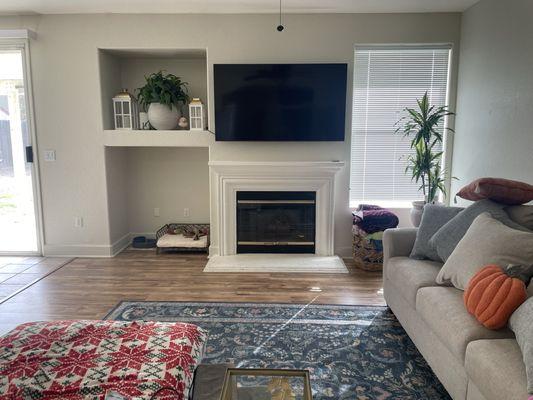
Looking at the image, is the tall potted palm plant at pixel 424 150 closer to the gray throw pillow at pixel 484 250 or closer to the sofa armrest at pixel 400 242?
the sofa armrest at pixel 400 242

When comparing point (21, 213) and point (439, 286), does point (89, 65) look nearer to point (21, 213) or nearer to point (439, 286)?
point (21, 213)

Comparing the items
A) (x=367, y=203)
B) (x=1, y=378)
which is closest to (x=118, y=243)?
(x=367, y=203)

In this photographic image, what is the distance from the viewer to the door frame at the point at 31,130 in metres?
4.12

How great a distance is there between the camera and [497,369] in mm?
1486

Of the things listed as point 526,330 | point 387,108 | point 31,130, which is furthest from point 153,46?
point 526,330

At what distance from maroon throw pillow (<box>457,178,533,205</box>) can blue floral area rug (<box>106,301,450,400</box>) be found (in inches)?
42.5

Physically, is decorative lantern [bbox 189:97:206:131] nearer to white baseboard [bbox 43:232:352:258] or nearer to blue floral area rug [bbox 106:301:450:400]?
white baseboard [bbox 43:232:352:258]

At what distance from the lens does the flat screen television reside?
4035mm

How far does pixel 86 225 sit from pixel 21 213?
2.69 feet

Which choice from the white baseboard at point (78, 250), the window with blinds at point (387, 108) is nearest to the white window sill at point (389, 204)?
the window with blinds at point (387, 108)

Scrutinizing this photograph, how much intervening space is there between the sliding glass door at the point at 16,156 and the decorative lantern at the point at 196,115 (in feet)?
5.83

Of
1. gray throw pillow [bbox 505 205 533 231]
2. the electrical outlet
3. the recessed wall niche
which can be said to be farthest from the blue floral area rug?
the recessed wall niche

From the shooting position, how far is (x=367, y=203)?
14.5 feet

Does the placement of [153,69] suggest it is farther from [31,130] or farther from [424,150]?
[424,150]
